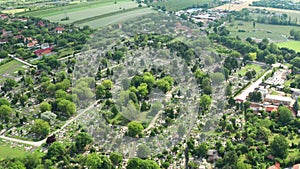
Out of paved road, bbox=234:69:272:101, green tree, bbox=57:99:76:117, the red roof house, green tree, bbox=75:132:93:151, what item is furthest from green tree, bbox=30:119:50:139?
the red roof house

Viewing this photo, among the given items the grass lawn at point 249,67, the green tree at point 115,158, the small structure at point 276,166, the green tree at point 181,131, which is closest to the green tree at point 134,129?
the green tree at point 115,158

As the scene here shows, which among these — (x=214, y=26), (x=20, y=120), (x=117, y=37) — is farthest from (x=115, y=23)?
(x=20, y=120)

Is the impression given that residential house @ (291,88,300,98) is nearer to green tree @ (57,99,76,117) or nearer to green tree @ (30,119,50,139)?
green tree @ (57,99,76,117)

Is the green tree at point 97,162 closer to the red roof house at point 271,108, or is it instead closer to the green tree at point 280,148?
the green tree at point 280,148

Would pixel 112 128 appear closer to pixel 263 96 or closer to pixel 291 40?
pixel 263 96

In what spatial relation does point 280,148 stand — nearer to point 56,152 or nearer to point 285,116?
point 285,116

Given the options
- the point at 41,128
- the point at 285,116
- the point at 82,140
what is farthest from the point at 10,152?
the point at 285,116
